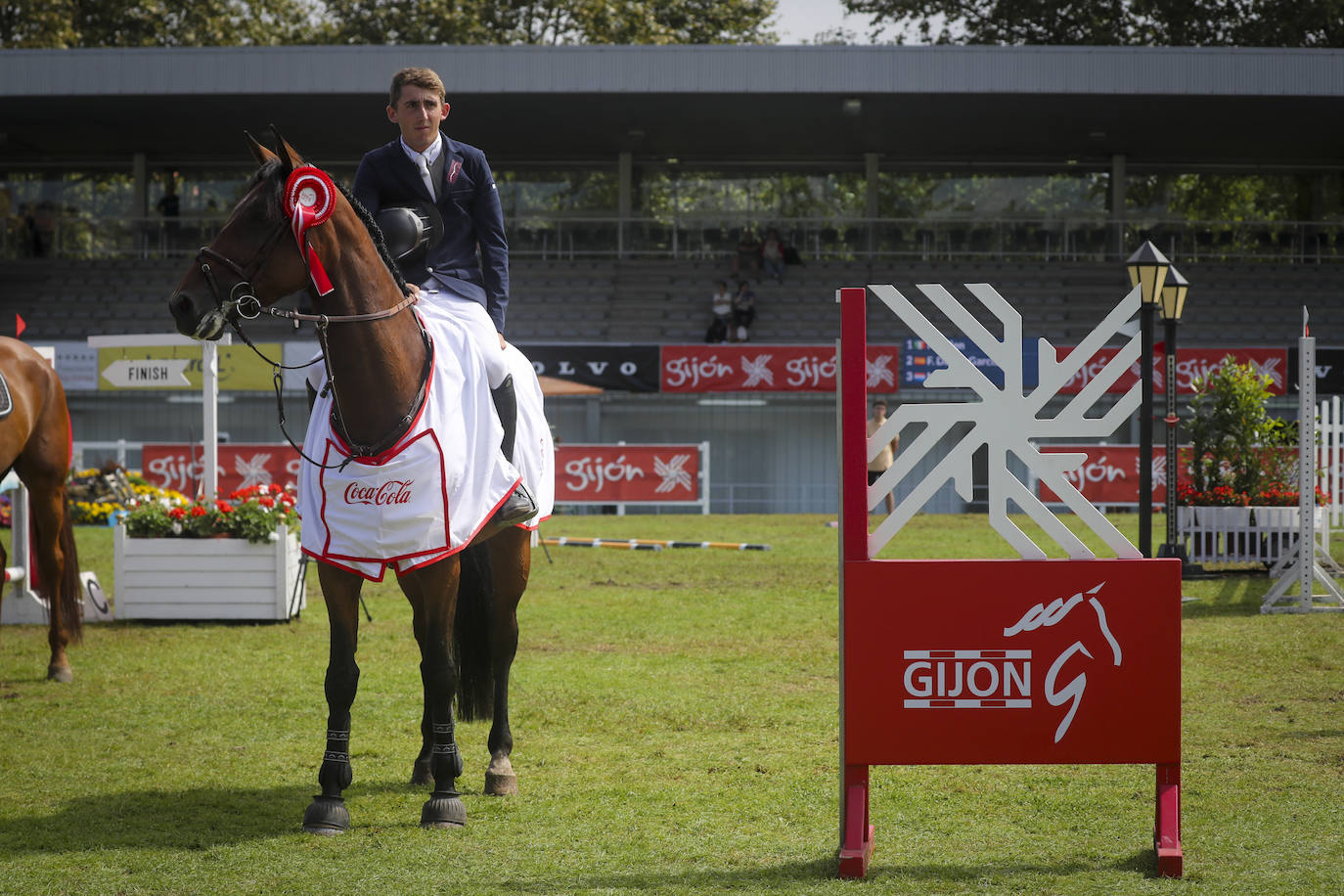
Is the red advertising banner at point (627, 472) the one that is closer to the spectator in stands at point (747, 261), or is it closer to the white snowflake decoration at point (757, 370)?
the white snowflake decoration at point (757, 370)

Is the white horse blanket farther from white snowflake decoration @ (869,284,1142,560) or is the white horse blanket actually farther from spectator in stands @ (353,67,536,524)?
white snowflake decoration @ (869,284,1142,560)

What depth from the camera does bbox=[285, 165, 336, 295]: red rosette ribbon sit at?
4.09 metres

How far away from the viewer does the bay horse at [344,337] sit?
4.07 m

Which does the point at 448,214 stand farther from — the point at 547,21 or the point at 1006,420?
the point at 547,21

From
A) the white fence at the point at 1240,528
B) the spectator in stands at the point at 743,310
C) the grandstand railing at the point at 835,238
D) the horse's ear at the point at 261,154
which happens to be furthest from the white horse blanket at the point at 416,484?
the grandstand railing at the point at 835,238

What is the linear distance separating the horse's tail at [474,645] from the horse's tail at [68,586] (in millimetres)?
3675

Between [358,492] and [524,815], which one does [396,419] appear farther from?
[524,815]

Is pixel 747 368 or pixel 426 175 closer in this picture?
pixel 426 175

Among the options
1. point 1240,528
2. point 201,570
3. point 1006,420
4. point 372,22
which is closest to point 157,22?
point 372,22

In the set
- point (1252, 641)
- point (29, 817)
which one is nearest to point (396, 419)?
point (29, 817)

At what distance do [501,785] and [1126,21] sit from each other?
36.1 metres

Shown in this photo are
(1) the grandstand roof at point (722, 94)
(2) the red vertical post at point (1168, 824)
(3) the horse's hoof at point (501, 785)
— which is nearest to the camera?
(2) the red vertical post at point (1168, 824)

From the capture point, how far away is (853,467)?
159 inches

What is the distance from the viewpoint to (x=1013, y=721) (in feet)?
13.1
